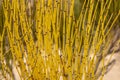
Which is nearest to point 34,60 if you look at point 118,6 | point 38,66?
point 38,66

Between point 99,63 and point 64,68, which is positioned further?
point 99,63

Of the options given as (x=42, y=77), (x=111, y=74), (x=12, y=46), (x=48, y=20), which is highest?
(x=48, y=20)

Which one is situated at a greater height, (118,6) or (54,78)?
(118,6)

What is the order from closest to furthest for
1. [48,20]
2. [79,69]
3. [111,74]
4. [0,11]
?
[48,20] → [79,69] → [111,74] → [0,11]

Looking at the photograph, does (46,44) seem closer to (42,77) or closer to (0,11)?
(42,77)

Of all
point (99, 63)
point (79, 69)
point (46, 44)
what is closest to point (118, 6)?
point (99, 63)

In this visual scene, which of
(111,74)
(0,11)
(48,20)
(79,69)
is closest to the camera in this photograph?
(48,20)

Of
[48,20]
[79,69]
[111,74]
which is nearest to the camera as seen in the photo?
[48,20]

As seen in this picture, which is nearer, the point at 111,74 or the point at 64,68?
the point at 64,68

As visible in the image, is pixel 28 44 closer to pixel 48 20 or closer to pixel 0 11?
pixel 48 20
